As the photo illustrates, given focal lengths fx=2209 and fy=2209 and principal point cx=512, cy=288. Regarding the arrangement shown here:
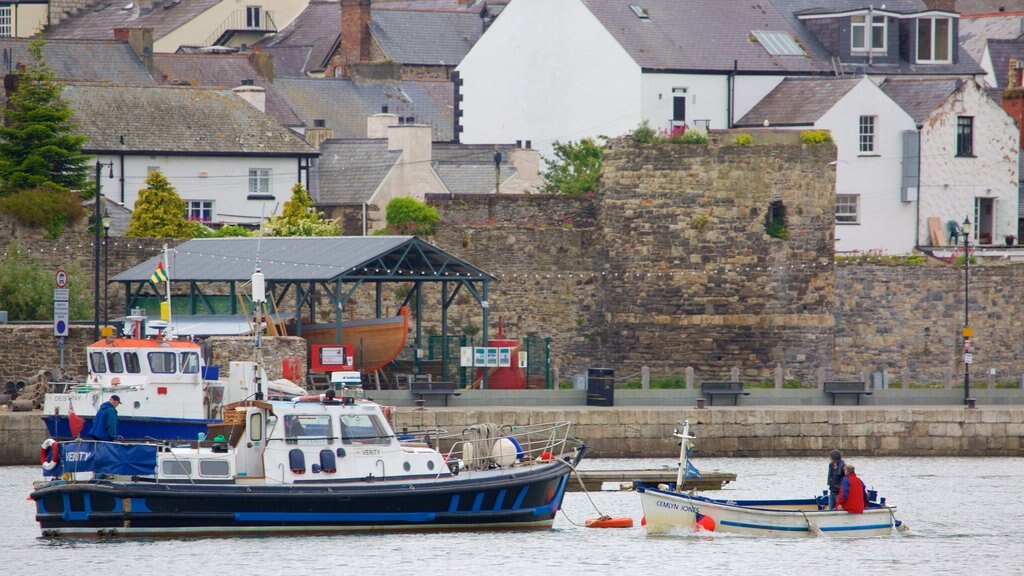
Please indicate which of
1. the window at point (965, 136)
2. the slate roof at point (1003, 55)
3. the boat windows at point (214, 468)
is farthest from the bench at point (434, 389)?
the slate roof at point (1003, 55)

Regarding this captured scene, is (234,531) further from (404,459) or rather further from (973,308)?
(973,308)

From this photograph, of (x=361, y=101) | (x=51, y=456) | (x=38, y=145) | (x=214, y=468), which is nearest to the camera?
(x=51, y=456)

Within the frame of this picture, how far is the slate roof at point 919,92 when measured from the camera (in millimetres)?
55156

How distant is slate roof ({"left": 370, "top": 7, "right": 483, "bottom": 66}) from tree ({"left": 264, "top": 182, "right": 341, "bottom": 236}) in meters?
26.1

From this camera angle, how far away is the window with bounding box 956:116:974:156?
2189 inches

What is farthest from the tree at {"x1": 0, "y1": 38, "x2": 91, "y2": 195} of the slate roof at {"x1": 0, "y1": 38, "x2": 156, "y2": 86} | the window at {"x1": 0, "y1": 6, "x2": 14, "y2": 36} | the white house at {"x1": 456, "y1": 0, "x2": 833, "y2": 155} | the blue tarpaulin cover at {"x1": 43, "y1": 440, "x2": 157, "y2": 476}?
the window at {"x1": 0, "y1": 6, "x2": 14, "y2": 36}

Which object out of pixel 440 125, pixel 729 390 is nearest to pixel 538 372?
pixel 729 390

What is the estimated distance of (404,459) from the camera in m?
32.1

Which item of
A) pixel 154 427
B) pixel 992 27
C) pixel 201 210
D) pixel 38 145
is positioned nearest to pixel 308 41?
pixel 992 27

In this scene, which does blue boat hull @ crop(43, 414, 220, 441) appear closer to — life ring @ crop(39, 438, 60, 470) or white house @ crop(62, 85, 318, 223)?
life ring @ crop(39, 438, 60, 470)

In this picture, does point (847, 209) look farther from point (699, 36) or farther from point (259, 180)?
point (259, 180)

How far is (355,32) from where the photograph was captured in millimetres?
79125

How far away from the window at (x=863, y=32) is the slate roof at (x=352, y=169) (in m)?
12.5

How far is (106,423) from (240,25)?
56045mm
